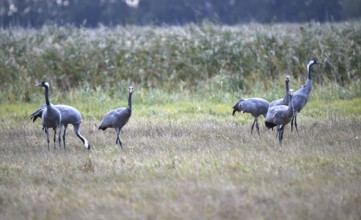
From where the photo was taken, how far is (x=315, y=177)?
7875mm

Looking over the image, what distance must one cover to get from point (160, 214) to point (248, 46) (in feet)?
44.9

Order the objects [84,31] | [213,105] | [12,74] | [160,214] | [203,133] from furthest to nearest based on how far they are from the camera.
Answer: [84,31], [12,74], [213,105], [203,133], [160,214]

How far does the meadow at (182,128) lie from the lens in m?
7.07

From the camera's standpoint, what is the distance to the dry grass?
675cm

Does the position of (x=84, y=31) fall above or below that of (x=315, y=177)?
above

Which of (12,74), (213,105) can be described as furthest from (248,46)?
(12,74)

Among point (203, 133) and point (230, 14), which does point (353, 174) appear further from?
point (230, 14)

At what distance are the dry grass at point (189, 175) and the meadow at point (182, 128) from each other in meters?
0.02

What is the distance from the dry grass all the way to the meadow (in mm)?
21

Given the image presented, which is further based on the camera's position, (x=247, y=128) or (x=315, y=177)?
(x=247, y=128)

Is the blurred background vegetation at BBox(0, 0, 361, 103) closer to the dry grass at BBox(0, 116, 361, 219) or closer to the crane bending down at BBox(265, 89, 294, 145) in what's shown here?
the dry grass at BBox(0, 116, 361, 219)

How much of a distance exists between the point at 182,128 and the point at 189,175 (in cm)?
421

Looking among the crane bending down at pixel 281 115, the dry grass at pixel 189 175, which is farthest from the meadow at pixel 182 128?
the crane bending down at pixel 281 115

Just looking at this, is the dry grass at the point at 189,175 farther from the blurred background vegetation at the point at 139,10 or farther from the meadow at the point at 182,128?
the blurred background vegetation at the point at 139,10
